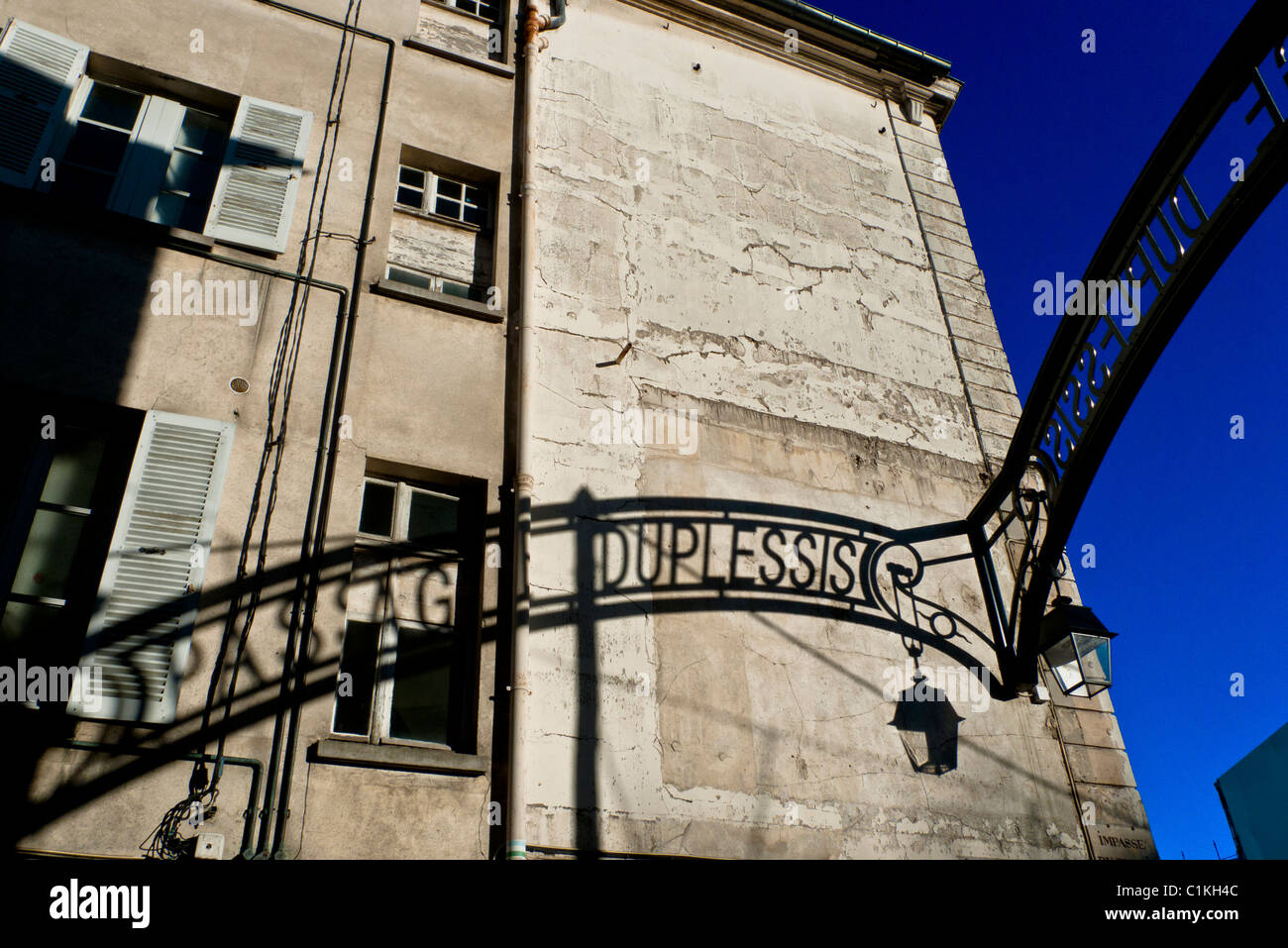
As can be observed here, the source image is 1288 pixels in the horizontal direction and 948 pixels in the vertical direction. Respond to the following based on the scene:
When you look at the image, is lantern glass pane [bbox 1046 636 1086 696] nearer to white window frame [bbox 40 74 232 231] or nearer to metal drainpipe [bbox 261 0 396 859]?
metal drainpipe [bbox 261 0 396 859]

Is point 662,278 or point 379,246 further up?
point 662,278

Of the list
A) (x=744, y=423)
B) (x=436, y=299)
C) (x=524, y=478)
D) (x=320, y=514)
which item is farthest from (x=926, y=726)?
(x=436, y=299)

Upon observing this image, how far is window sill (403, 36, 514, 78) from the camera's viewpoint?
799 centimetres

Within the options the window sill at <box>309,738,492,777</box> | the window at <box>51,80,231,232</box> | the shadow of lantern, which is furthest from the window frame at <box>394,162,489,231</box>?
the shadow of lantern

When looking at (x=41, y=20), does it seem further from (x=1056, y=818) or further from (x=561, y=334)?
(x=1056, y=818)

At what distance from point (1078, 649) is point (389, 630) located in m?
4.33

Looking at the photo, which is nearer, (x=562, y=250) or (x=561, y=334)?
(x=561, y=334)

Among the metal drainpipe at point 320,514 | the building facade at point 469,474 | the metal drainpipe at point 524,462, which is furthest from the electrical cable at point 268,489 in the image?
the metal drainpipe at point 524,462

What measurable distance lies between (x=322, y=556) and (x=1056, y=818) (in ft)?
16.9

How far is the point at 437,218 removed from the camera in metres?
7.31

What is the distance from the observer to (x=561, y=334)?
23.1ft

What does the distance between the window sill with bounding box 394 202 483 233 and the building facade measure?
0.11ft

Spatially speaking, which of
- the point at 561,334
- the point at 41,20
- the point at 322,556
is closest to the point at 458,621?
the point at 322,556

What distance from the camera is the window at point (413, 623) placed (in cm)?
526
